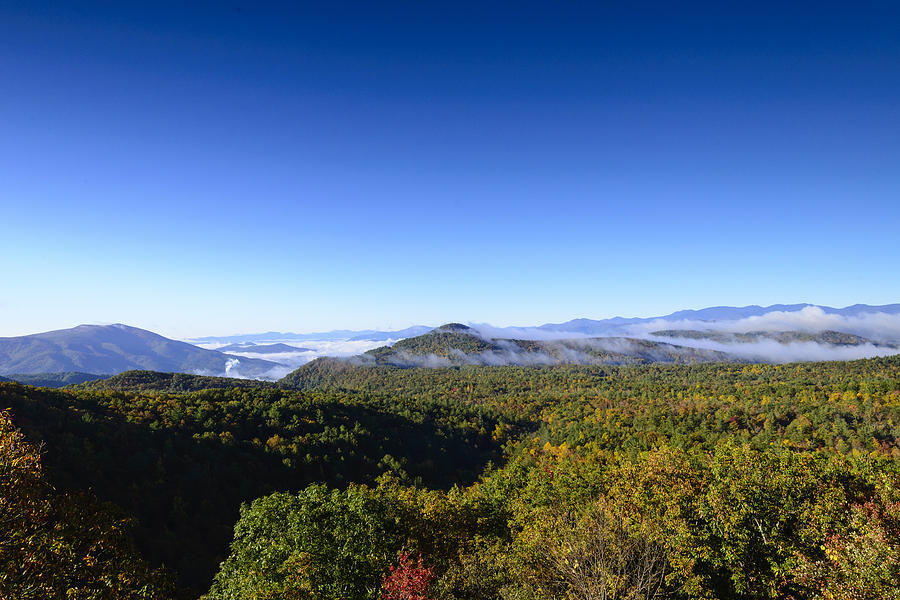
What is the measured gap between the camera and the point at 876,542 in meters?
14.4

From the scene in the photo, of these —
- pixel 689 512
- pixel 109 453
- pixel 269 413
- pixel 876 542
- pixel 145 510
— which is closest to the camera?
pixel 876 542

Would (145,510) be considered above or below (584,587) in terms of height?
below

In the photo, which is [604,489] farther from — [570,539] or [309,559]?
[309,559]

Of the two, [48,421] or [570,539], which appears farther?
[48,421]

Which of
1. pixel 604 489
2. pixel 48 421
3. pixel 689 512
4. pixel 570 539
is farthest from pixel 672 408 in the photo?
pixel 48 421

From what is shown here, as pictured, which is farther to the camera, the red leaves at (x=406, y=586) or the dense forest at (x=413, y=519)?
the red leaves at (x=406, y=586)

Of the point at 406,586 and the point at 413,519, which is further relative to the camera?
the point at 413,519

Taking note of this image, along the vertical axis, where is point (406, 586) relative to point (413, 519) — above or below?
above

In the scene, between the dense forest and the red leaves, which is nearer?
the dense forest

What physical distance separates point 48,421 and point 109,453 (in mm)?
12916

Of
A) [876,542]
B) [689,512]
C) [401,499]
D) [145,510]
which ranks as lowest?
[145,510]

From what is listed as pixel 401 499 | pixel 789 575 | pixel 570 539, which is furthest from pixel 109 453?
pixel 789 575

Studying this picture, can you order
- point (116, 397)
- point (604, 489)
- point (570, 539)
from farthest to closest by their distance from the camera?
point (116, 397), point (604, 489), point (570, 539)

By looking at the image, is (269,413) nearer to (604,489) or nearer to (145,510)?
(145,510)
